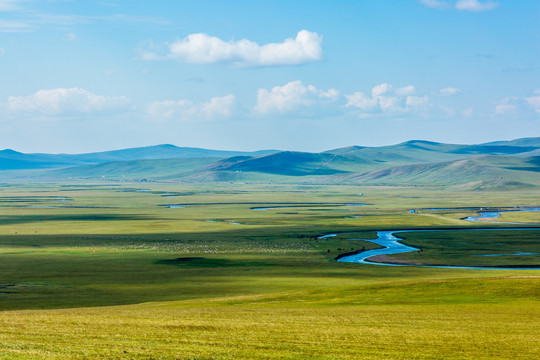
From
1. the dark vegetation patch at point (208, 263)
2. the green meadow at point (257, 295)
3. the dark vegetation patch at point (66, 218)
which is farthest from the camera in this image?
the dark vegetation patch at point (66, 218)

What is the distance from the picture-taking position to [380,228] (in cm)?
14662

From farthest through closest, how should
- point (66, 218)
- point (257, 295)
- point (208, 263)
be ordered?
point (66, 218), point (208, 263), point (257, 295)

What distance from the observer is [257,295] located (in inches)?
2216

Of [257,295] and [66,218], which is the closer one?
[257,295]

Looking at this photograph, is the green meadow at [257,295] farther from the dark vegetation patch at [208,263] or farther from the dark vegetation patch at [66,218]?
the dark vegetation patch at [66,218]

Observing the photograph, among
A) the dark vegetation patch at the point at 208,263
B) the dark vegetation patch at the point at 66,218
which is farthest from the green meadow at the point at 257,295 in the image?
the dark vegetation patch at the point at 66,218

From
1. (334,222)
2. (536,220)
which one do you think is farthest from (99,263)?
(536,220)

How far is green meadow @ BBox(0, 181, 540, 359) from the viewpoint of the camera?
98.8ft

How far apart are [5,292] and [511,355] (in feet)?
150

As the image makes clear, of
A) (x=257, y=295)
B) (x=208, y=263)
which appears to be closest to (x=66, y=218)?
(x=208, y=263)

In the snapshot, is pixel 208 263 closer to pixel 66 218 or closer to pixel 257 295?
pixel 257 295

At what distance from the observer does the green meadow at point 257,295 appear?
30109mm

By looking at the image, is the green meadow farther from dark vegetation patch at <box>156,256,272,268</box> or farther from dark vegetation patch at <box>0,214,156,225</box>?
dark vegetation patch at <box>0,214,156,225</box>

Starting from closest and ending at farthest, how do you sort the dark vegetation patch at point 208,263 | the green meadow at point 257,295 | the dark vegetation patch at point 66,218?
the green meadow at point 257,295
the dark vegetation patch at point 208,263
the dark vegetation patch at point 66,218
